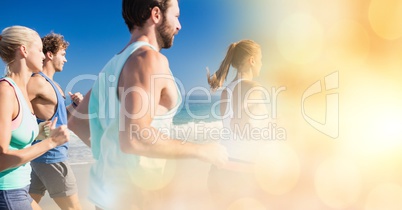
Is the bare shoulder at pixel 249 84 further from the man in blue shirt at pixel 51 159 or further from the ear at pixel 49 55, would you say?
the ear at pixel 49 55

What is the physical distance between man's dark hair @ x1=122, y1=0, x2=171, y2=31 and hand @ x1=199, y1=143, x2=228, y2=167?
0.46 m

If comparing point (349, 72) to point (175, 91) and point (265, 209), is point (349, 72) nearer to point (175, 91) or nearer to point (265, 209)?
point (265, 209)

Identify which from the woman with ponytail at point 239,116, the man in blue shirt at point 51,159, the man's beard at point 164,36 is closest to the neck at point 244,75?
the woman with ponytail at point 239,116

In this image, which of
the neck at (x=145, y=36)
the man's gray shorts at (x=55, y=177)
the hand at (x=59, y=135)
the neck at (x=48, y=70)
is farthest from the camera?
the neck at (x=48, y=70)

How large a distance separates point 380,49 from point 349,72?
2.91 ft

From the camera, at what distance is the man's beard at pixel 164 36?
144 cm

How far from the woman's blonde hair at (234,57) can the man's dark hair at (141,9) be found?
1.43 metres

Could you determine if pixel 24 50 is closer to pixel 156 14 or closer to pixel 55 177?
pixel 156 14

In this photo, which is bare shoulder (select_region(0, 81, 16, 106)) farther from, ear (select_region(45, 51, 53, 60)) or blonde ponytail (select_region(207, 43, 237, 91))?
ear (select_region(45, 51, 53, 60))

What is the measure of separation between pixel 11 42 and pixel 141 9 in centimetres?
83

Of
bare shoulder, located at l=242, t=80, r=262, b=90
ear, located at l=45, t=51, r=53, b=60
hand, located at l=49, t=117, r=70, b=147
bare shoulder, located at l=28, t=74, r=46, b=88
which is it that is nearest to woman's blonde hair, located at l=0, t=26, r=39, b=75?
hand, located at l=49, t=117, r=70, b=147

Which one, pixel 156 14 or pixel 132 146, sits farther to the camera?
pixel 156 14

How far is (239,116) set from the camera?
256 centimetres

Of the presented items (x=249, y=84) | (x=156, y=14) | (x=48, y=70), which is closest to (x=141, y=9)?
(x=156, y=14)
